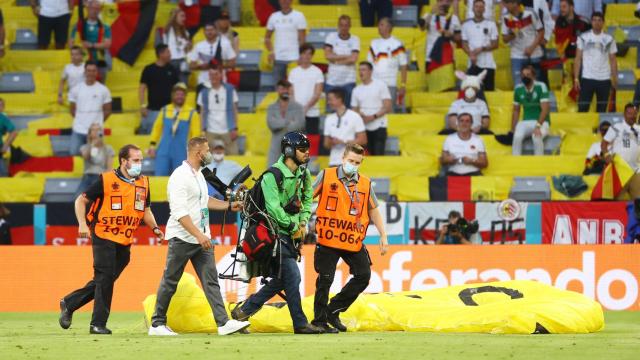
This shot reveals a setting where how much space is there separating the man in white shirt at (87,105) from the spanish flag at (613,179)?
9009 millimetres

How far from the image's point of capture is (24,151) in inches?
966

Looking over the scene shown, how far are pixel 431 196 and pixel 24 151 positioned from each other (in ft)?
26.2

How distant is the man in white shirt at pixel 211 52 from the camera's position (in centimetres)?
2516

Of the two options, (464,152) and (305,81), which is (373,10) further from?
(464,152)

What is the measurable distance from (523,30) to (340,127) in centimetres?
484

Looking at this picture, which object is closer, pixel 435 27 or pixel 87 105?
pixel 87 105

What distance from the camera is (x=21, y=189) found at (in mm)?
23172

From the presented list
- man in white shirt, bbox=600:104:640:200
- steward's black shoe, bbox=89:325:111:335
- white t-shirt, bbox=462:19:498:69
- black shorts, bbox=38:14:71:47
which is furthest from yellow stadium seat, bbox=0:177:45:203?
man in white shirt, bbox=600:104:640:200

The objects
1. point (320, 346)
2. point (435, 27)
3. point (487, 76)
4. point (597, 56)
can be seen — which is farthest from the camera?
point (435, 27)

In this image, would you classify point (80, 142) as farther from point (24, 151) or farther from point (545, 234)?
point (545, 234)

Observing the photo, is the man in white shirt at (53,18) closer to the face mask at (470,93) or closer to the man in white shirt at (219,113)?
the man in white shirt at (219,113)

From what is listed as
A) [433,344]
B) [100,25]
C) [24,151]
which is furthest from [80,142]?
[433,344]

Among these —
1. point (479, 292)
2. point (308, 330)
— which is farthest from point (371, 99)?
point (308, 330)

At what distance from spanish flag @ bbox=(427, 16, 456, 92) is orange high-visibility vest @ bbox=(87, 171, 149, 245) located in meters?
12.2
